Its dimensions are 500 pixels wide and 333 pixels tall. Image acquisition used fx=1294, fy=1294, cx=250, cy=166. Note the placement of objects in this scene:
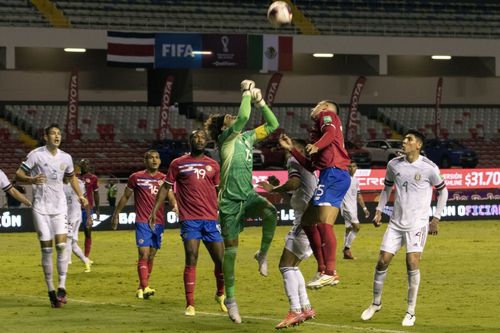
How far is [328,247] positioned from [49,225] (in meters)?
4.49

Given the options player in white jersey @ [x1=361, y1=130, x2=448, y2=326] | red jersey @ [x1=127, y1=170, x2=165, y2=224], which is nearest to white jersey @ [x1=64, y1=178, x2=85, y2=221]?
red jersey @ [x1=127, y1=170, x2=165, y2=224]

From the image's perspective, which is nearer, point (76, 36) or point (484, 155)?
point (76, 36)

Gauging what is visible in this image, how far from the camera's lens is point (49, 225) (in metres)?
17.4

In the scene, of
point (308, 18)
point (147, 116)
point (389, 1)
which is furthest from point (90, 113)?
point (389, 1)

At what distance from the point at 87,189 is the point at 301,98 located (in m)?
39.5

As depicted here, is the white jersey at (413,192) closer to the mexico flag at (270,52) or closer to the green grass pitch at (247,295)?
the green grass pitch at (247,295)

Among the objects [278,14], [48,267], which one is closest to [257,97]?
[48,267]

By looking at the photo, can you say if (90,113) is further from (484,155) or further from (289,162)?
(289,162)

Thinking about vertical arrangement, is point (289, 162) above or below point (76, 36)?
below

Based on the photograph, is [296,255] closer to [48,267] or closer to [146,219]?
[48,267]

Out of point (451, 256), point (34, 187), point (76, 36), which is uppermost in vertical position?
point (76, 36)

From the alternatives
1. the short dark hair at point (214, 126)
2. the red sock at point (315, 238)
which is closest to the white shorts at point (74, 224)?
the short dark hair at point (214, 126)

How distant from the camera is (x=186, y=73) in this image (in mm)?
63438

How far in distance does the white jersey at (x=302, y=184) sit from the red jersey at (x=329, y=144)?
0.85m
